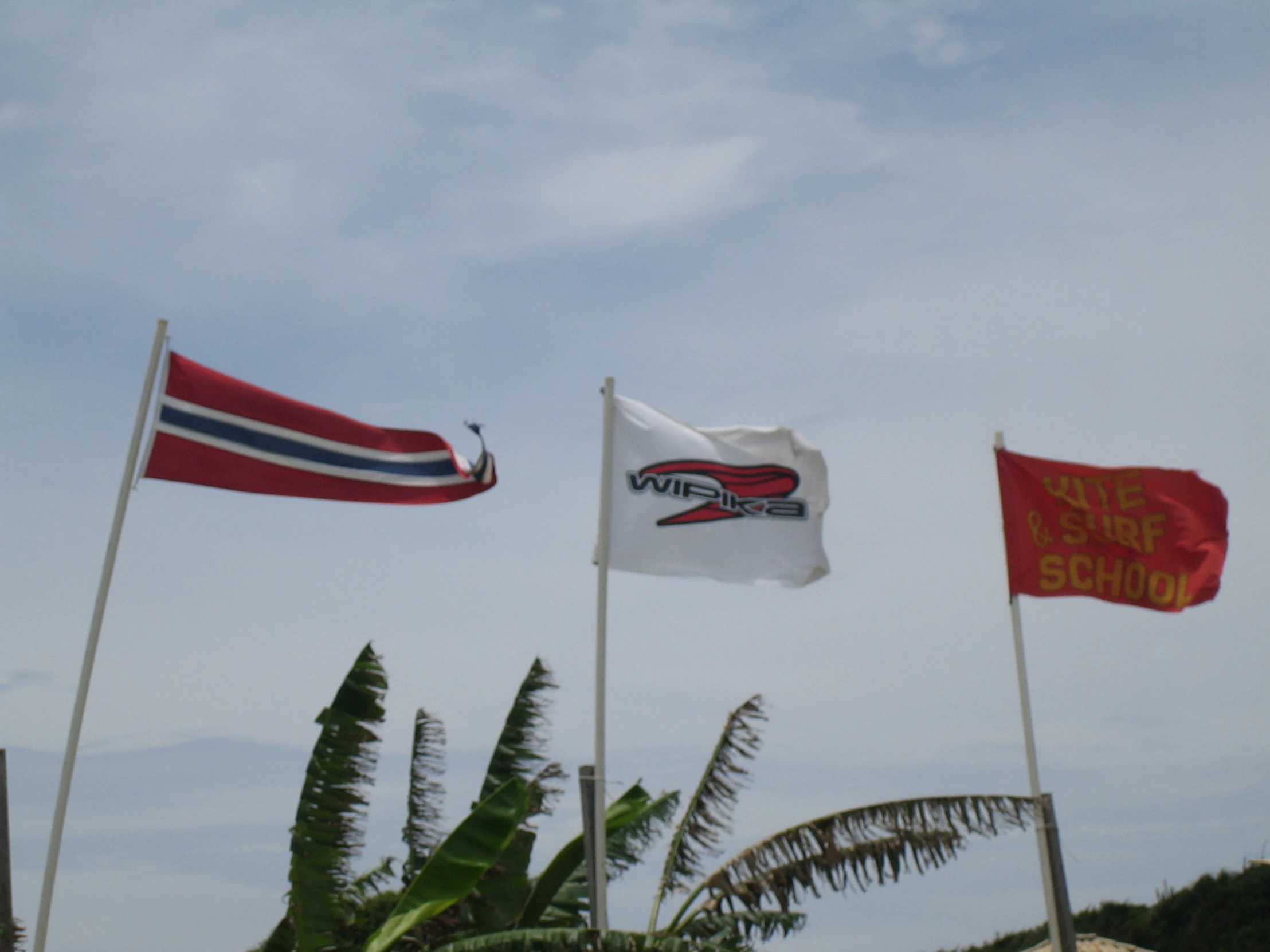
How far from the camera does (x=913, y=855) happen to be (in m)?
12.6

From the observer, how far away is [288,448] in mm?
12633

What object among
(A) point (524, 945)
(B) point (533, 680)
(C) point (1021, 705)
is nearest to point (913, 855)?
(C) point (1021, 705)

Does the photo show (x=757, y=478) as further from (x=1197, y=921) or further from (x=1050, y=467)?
(x=1197, y=921)

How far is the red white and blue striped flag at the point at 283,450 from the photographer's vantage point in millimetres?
12133

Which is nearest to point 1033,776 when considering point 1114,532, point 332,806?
point 1114,532

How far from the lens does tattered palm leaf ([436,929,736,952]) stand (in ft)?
36.8

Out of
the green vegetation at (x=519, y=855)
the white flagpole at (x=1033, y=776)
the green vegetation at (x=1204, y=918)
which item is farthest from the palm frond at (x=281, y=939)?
→ the green vegetation at (x=1204, y=918)

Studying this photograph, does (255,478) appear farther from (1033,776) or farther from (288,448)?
(1033,776)

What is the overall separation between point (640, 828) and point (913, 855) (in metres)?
5.32

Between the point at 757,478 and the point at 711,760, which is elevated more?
the point at 757,478

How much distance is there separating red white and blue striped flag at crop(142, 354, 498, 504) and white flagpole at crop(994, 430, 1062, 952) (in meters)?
5.61

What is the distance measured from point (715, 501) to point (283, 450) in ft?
13.5

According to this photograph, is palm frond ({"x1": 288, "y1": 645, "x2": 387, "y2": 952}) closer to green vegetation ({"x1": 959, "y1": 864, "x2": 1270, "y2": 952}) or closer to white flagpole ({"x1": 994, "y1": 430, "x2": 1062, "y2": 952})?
white flagpole ({"x1": 994, "y1": 430, "x2": 1062, "y2": 952})

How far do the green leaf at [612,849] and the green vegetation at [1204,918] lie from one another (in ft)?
24.1
